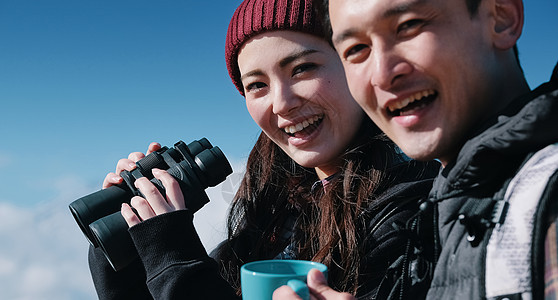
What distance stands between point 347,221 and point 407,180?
0.21m

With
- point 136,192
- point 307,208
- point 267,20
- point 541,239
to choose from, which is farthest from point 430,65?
point 136,192

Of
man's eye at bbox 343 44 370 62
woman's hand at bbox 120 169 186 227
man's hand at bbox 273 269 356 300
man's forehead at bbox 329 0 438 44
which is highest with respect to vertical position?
man's forehead at bbox 329 0 438 44

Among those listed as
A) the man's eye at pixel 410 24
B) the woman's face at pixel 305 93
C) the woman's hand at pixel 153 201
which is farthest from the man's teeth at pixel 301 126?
the man's eye at pixel 410 24

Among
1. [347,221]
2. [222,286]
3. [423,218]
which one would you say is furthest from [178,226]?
[423,218]

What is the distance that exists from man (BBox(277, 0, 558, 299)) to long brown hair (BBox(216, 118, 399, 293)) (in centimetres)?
49

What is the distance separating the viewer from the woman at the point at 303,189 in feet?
4.06

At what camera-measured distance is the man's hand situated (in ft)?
2.49

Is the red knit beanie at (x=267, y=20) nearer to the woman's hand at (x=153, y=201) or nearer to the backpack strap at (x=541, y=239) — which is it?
the woman's hand at (x=153, y=201)

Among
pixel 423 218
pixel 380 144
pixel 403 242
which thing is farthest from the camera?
pixel 380 144

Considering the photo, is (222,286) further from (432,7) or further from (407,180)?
(432,7)

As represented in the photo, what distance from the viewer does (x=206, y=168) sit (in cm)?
147

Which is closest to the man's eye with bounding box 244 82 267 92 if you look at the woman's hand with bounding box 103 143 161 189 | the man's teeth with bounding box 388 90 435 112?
the woman's hand with bounding box 103 143 161 189

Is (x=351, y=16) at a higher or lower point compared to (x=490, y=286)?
higher

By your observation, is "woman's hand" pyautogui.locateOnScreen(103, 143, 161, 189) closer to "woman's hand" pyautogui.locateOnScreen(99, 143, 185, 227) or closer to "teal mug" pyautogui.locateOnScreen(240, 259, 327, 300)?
"woman's hand" pyautogui.locateOnScreen(99, 143, 185, 227)
